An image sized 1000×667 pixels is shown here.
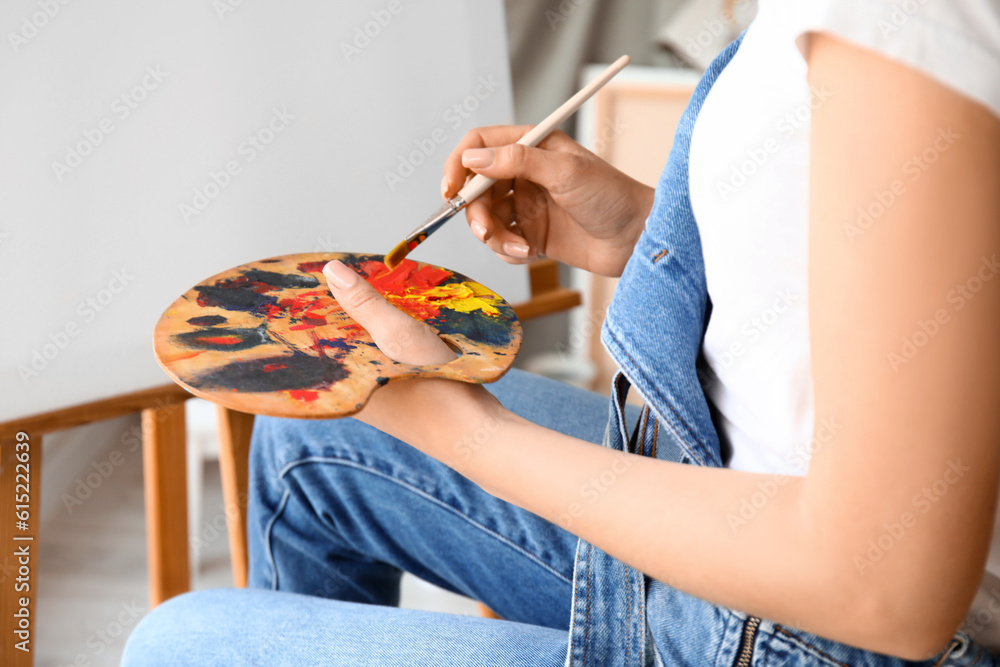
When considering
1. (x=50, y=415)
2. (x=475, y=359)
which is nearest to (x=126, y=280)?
(x=50, y=415)

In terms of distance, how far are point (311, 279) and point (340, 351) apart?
0.44ft

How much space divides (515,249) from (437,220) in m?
0.09

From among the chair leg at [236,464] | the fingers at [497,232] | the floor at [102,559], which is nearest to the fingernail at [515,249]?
the fingers at [497,232]

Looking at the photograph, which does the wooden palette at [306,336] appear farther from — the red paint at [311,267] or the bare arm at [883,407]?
the bare arm at [883,407]

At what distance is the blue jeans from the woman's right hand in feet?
0.41

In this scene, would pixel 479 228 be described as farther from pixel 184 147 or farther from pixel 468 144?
pixel 184 147

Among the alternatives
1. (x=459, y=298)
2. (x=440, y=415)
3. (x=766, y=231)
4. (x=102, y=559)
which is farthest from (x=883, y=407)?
(x=102, y=559)

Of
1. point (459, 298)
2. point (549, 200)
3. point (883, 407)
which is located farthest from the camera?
point (549, 200)

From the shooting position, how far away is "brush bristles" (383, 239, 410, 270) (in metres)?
0.59

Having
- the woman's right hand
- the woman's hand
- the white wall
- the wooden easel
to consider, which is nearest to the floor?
the wooden easel

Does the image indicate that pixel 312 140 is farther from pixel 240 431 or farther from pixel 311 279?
pixel 240 431

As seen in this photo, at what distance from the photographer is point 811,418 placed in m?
0.41

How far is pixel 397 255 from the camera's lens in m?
0.60

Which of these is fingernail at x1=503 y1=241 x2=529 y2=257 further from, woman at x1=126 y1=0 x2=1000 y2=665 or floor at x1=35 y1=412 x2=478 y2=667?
floor at x1=35 y1=412 x2=478 y2=667
